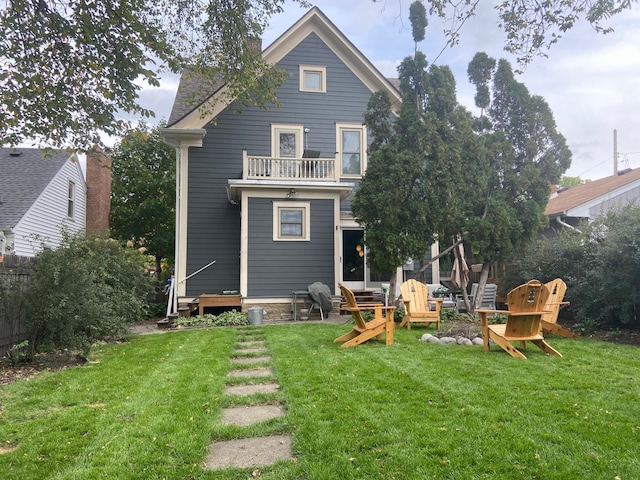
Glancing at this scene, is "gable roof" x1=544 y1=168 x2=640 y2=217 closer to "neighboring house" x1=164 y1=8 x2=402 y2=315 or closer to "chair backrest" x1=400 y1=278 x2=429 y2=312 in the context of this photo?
"neighboring house" x1=164 y1=8 x2=402 y2=315

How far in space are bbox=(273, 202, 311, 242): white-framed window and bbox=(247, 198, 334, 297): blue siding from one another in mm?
128

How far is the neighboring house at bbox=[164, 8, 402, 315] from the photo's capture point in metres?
12.5

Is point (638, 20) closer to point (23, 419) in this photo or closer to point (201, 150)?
point (23, 419)

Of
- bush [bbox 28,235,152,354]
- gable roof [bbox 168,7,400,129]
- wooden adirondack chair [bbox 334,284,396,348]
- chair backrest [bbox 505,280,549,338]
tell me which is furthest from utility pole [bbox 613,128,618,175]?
bush [bbox 28,235,152,354]

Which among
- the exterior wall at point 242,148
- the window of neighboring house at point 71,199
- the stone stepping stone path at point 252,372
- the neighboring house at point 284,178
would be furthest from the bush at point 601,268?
the window of neighboring house at point 71,199

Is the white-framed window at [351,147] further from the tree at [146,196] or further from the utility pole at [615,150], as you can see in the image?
the utility pole at [615,150]

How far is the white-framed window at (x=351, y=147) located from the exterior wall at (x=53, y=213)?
8669mm

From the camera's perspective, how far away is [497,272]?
15453 mm

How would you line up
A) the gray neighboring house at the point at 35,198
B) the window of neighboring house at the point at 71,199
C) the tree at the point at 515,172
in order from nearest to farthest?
1. the tree at the point at 515,172
2. the gray neighboring house at the point at 35,198
3. the window of neighboring house at the point at 71,199

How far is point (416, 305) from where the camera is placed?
9.41m

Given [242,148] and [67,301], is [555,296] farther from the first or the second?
[242,148]

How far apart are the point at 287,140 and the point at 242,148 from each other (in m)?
1.47

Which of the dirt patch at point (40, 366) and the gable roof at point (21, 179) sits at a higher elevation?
the gable roof at point (21, 179)

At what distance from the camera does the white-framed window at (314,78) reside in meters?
14.4
